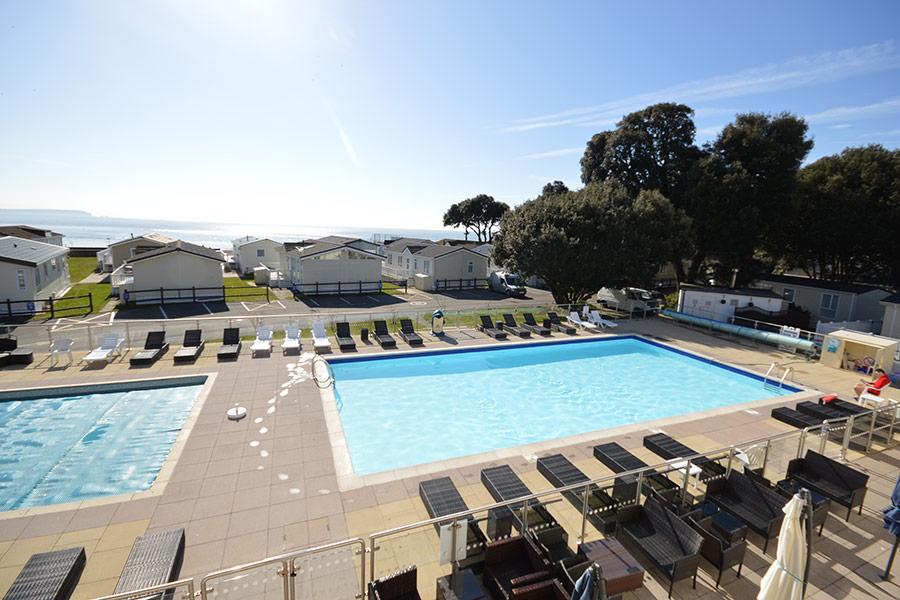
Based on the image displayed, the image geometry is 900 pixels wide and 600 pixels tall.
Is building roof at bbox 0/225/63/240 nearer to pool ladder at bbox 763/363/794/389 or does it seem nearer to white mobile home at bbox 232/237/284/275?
Result: white mobile home at bbox 232/237/284/275

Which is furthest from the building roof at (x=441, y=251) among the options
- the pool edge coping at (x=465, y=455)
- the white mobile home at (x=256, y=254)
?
the pool edge coping at (x=465, y=455)

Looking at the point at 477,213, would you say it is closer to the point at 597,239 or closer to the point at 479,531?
the point at 597,239

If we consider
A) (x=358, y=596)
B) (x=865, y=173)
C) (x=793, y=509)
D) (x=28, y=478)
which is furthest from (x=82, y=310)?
(x=865, y=173)

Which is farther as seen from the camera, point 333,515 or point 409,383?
point 409,383

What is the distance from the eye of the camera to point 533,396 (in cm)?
1334

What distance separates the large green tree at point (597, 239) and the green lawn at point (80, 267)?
3408 cm

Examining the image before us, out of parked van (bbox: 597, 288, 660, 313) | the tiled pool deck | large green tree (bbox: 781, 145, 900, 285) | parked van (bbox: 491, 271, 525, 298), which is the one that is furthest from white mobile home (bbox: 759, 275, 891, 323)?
the tiled pool deck

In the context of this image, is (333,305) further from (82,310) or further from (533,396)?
(533,396)

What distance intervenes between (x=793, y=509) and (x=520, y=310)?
16.1m

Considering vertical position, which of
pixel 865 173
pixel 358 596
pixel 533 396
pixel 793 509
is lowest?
pixel 533 396

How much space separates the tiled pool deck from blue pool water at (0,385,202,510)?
88 cm

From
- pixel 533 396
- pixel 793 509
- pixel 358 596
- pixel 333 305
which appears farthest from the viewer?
pixel 333 305

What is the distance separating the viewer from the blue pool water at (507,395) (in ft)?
34.4

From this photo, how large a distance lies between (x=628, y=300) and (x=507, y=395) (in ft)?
45.3
